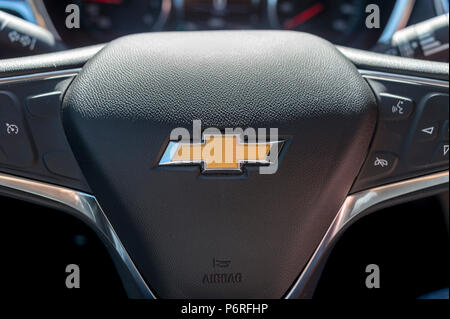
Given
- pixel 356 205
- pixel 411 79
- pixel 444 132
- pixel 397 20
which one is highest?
pixel 397 20

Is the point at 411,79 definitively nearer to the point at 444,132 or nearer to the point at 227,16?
the point at 444,132

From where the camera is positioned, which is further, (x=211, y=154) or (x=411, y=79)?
(x=411, y=79)

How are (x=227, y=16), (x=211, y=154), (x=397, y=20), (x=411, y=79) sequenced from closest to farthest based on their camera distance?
(x=211, y=154)
(x=411, y=79)
(x=397, y=20)
(x=227, y=16)

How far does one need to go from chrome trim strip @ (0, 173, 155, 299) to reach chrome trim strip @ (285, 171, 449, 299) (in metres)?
0.29

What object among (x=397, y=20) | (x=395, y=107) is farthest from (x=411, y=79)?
(x=397, y=20)

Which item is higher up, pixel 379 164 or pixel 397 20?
pixel 397 20

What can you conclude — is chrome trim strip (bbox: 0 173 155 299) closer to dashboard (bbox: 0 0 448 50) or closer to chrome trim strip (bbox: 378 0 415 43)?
dashboard (bbox: 0 0 448 50)

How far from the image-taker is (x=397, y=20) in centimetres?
191

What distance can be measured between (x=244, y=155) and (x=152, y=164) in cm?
17

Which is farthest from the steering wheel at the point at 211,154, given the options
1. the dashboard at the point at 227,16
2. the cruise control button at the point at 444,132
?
the dashboard at the point at 227,16

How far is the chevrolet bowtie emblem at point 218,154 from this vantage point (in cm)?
108

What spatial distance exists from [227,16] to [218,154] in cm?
122

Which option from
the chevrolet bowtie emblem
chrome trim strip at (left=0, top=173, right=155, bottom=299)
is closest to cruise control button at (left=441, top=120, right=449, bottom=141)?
the chevrolet bowtie emblem

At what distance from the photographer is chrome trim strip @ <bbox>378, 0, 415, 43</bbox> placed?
75.0 inches
